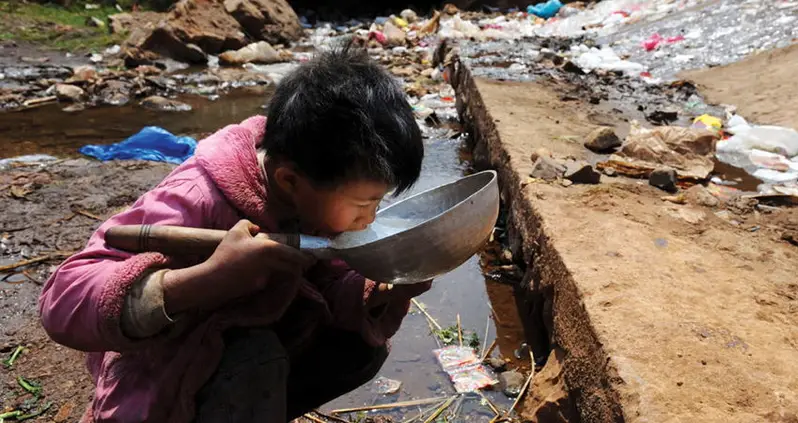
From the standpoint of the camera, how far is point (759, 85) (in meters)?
5.40

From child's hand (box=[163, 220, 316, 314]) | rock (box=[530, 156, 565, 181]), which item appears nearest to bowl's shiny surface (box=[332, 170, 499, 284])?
child's hand (box=[163, 220, 316, 314])

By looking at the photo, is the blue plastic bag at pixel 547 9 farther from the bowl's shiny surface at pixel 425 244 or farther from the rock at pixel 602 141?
the bowl's shiny surface at pixel 425 244

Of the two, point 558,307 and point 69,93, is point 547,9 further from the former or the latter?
point 558,307

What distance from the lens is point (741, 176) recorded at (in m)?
3.68

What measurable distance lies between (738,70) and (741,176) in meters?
2.95

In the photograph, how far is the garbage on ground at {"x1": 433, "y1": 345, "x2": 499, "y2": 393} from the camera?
7.36 ft

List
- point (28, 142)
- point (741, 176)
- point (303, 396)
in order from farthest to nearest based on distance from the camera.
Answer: point (28, 142)
point (741, 176)
point (303, 396)

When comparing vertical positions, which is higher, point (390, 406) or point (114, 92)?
point (390, 406)

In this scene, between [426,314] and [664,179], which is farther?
[664,179]

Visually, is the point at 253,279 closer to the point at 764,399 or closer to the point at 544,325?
the point at 764,399

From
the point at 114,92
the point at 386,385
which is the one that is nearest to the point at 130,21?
the point at 114,92

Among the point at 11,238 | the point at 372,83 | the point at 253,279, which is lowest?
the point at 11,238

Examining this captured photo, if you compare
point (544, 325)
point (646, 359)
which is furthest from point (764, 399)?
point (544, 325)

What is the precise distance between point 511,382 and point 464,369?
0.18 m
